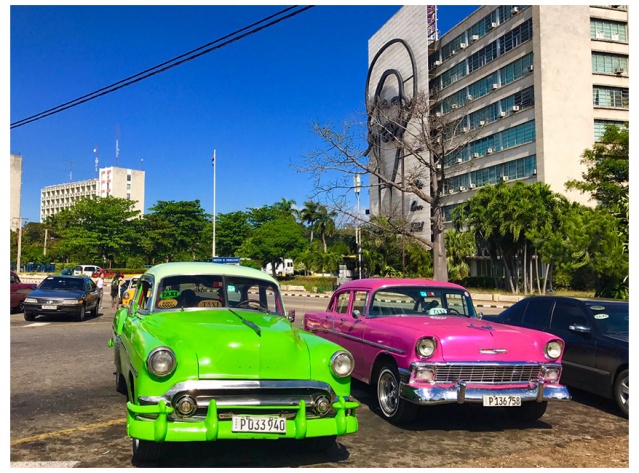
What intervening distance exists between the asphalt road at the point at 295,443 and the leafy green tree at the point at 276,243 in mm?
59736

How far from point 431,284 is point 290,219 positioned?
2637 inches

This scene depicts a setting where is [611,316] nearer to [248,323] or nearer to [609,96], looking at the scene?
[248,323]

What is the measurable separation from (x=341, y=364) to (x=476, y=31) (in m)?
58.5

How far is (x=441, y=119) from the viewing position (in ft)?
70.3

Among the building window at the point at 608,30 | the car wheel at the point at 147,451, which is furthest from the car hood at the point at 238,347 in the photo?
the building window at the point at 608,30

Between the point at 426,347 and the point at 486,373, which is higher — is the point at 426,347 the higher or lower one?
the higher one

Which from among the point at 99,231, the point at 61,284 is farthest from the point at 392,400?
the point at 99,231

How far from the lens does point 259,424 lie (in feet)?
15.2

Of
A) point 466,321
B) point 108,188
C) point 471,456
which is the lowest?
point 471,456

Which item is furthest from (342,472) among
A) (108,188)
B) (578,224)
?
(108,188)

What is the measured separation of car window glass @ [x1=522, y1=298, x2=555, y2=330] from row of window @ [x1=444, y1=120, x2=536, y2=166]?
38202 millimetres

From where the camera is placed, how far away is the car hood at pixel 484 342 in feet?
20.4

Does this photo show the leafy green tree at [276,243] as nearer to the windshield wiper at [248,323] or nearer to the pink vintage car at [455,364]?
the pink vintage car at [455,364]

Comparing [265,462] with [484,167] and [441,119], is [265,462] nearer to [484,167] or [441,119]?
[441,119]
